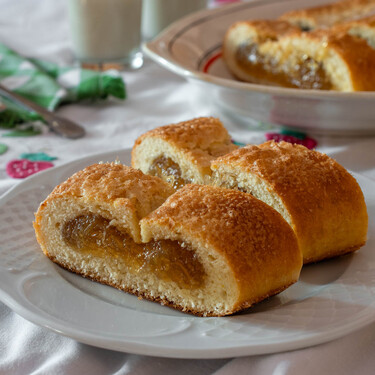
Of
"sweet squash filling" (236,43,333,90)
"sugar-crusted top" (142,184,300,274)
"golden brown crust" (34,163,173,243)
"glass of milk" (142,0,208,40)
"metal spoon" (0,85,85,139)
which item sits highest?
"sugar-crusted top" (142,184,300,274)

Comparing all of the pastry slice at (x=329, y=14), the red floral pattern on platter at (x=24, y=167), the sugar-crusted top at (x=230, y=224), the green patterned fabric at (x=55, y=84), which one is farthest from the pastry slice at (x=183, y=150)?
the pastry slice at (x=329, y=14)

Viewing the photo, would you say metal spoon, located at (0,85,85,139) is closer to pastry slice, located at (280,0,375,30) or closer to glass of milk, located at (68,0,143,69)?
glass of milk, located at (68,0,143,69)

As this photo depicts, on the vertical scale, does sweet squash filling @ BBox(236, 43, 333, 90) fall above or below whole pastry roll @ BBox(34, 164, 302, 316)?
below

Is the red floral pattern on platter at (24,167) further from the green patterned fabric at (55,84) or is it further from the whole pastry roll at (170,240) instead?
the whole pastry roll at (170,240)

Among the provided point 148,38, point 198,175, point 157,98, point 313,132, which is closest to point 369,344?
point 198,175

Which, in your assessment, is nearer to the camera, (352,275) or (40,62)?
(352,275)

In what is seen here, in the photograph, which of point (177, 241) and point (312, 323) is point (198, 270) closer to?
point (177, 241)

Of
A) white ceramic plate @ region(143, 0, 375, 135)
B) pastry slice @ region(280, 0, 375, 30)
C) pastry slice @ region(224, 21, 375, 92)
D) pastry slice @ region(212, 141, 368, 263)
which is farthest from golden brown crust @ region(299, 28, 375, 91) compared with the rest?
pastry slice @ region(212, 141, 368, 263)
